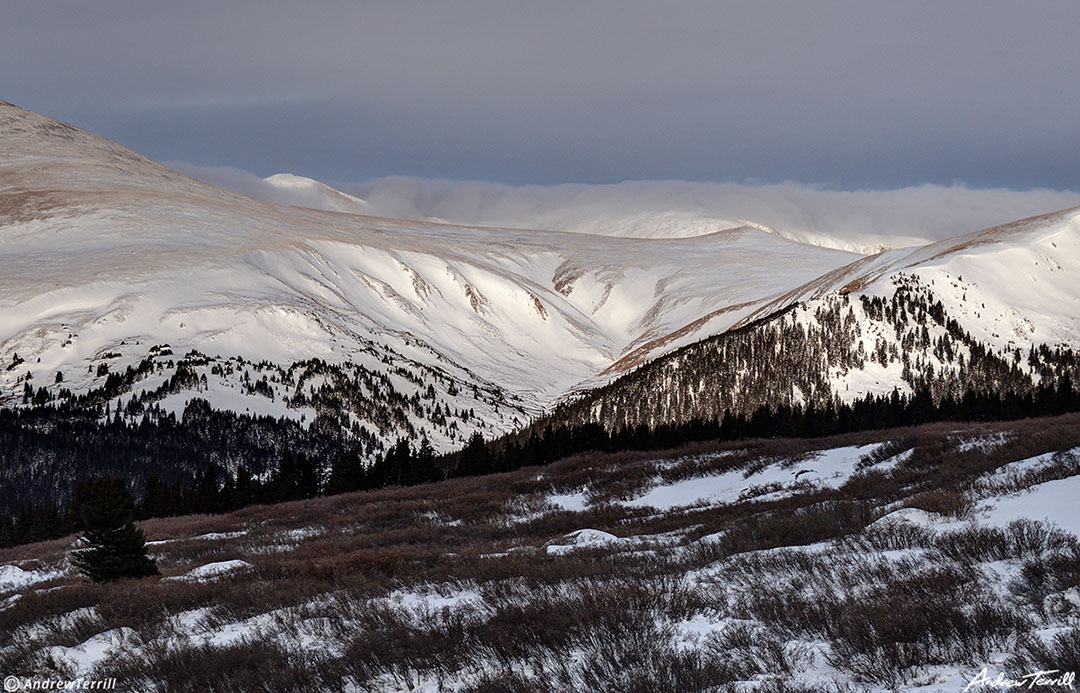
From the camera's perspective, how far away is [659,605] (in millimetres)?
10836

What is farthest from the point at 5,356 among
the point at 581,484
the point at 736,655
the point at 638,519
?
the point at 736,655

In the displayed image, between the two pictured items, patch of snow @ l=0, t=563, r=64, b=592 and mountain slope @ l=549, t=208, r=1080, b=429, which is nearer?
patch of snow @ l=0, t=563, r=64, b=592

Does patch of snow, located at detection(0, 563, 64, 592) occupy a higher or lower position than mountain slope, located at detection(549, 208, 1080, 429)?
lower

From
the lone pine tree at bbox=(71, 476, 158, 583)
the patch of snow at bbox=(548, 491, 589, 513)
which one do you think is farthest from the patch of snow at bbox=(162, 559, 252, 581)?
the patch of snow at bbox=(548, 491, 589, 513)

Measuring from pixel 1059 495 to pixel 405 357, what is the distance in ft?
519

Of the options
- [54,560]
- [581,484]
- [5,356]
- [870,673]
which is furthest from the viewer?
[5,356]

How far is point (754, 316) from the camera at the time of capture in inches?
7352

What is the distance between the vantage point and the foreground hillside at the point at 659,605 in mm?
8484

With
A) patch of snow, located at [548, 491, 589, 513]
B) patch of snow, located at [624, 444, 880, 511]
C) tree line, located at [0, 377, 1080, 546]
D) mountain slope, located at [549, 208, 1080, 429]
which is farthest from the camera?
mountain slope, located at [549, 208, 1080, 429]

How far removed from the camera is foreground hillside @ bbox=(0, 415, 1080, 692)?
8484mm

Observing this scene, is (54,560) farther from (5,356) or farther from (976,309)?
(5,356)

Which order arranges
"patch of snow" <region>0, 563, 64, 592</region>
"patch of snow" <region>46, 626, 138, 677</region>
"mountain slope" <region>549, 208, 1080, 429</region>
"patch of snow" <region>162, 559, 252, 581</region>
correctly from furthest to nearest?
"mountain slope" <region>549, 208, 1080, 429</region> < "patch of snow" <region>0, 563, 64, 592</region> < "patch of snow" <region>162, 559, 252, 581</region> < "patch of snow" <region>46, 626, 138, 677</region>

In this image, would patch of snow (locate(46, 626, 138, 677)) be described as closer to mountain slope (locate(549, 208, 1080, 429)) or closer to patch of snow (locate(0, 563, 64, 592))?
patch of snow (locate(0, 563, 64, 592))

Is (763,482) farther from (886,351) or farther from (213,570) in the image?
(886,351)
